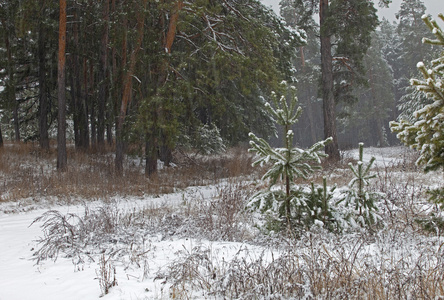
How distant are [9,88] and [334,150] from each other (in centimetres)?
1471

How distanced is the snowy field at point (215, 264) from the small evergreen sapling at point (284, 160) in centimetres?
48

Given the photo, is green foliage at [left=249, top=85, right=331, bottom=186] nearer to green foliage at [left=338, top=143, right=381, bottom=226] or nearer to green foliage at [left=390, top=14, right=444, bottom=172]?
green foliage at [left=338, top=143, right=381, bottom=226]

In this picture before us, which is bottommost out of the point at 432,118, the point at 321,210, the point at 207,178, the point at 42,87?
the point at 207,178

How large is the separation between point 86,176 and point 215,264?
849 centimetres

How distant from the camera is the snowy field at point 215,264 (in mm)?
2824

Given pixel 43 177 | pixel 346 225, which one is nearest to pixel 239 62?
pixel 43 177

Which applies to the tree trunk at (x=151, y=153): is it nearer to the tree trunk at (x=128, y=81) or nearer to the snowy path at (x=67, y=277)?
the tree trunk at (x=128, y=81)

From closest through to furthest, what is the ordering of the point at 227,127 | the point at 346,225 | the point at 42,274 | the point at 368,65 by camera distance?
the point at 42,274 → the point at 346,225 → the point at 227,127 → the point at 368,65

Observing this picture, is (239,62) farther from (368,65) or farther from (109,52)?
(368,65)

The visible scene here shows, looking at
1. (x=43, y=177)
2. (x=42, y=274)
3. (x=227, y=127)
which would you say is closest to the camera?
(x=42, y=274)

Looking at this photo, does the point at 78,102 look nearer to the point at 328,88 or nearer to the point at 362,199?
the point at 328,88

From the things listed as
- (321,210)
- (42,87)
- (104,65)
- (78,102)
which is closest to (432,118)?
(321,210)

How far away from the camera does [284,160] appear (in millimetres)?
4672

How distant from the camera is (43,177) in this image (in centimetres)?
1050
